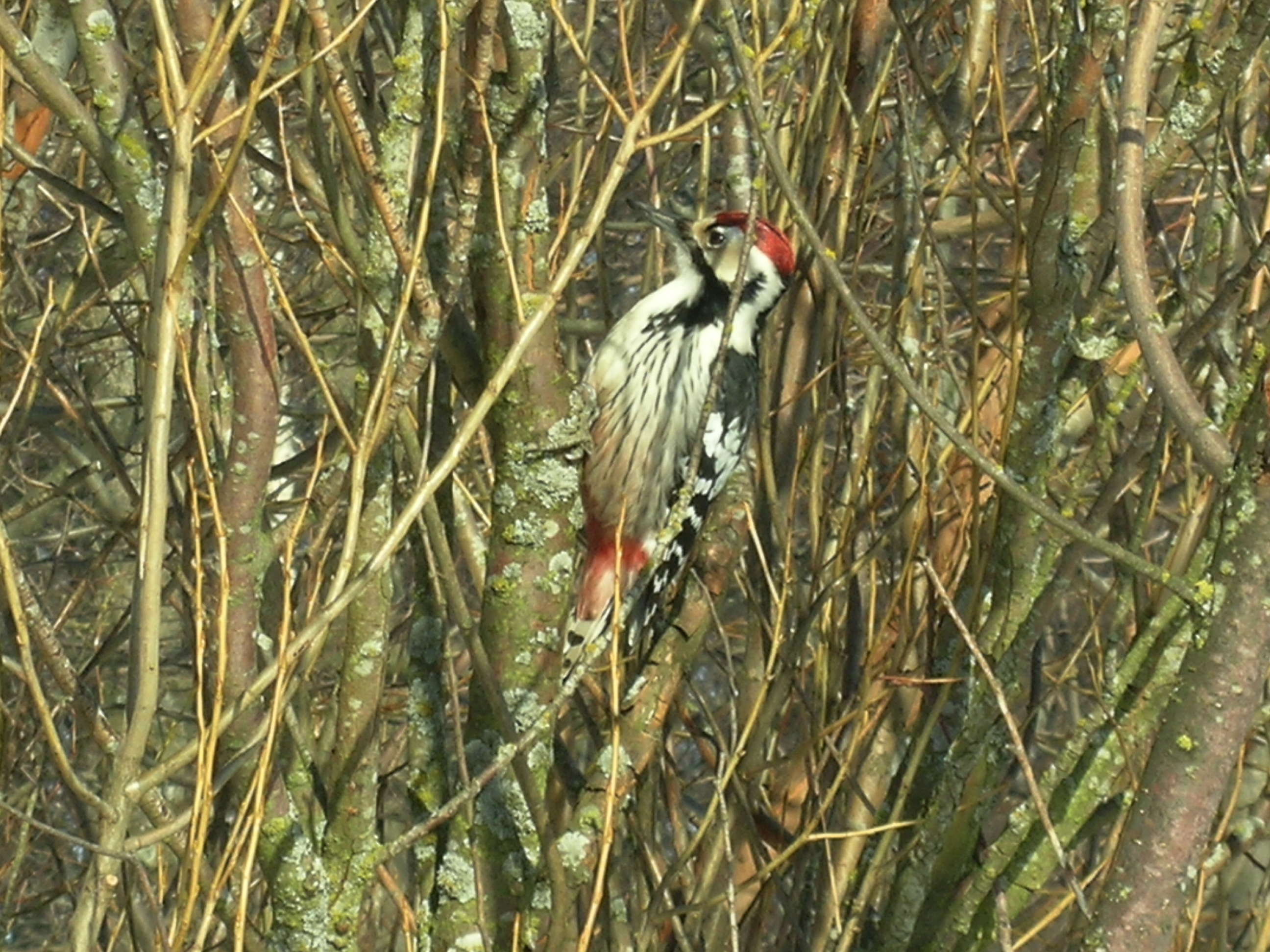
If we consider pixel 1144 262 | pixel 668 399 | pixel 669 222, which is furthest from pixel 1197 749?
pixel 668 399

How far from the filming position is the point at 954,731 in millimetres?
3154

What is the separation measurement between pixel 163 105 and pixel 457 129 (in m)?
0.62

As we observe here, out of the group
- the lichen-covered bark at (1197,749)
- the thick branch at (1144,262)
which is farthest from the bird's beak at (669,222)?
the lichen-covered bark at (1197,749)

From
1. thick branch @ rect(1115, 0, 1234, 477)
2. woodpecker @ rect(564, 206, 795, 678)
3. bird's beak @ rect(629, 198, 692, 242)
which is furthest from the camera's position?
woodpecker @ rect(564, 206, 795, 678)

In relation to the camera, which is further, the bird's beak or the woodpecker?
the woodpecker

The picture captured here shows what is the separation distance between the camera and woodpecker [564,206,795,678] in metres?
4.15

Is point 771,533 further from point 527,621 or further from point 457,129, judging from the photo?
point 457,129

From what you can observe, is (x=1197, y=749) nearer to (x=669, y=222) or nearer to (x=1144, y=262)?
(x=1144, y=262)

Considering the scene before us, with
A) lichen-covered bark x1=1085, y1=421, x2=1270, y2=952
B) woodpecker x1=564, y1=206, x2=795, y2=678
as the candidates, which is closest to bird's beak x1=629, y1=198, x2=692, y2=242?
woodpecker x1=564, y1=206, x2=795, y2=678

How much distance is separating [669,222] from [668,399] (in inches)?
19.2

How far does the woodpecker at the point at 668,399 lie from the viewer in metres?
4.15

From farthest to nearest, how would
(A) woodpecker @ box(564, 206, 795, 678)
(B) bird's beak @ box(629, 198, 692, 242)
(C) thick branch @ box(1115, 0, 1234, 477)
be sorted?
(A) woodpecker @ box(564, 206, 795, 678) < (B) bird's beak @ box(629, 198, 692, 242) < (C) thick branch @ box(1115, 0, 1234, 477)

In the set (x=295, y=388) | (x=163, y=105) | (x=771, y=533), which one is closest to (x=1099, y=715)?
(x=771, y=533)

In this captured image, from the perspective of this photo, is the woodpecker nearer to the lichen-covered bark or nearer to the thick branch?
the thick branch
